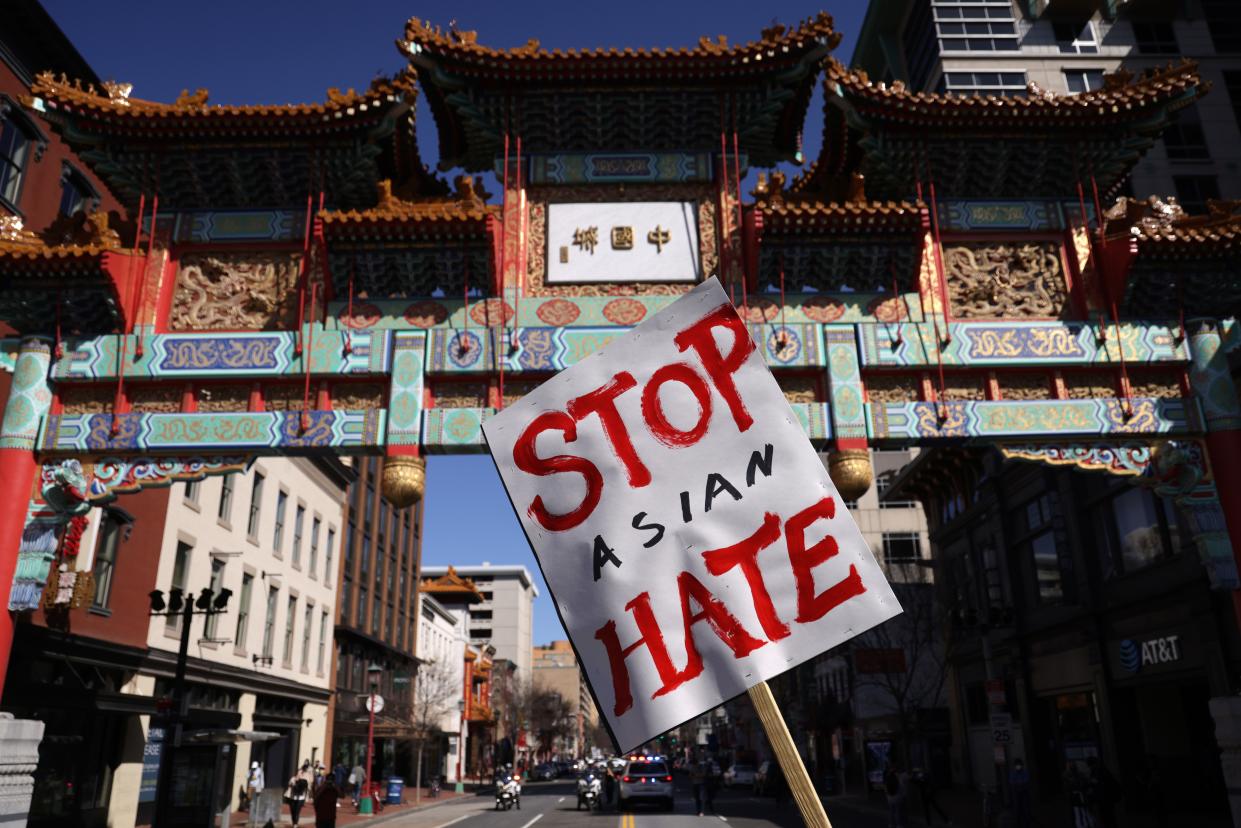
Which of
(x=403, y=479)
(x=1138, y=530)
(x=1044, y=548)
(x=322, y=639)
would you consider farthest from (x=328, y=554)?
(x=1138, y=530)

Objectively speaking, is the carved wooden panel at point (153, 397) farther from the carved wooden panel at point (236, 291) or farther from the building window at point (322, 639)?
the building window at point (322, 639)

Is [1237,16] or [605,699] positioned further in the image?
[1237,16]

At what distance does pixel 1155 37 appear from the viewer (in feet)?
117

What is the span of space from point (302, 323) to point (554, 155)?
15.1 feet

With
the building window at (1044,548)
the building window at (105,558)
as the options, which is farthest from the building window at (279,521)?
the building window at (1044,548)

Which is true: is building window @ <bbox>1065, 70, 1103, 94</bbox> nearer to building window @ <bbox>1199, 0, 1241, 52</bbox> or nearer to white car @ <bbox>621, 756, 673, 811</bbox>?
building window @ <bbox>1199, 0, 1241, 52</bbox>

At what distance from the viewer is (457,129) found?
46.9ft

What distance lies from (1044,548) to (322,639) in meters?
27.7

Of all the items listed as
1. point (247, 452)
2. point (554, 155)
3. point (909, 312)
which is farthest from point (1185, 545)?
point (247, 452)

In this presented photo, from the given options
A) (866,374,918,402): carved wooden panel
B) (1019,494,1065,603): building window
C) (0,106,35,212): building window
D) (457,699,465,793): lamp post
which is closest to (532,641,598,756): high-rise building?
(457,699,465,793): lamp post

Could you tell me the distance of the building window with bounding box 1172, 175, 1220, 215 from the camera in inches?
1228

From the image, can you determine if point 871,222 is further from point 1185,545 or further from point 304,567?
point 304,567

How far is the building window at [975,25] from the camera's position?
3681cm

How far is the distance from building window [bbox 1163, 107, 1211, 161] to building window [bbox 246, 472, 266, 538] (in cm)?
3418
